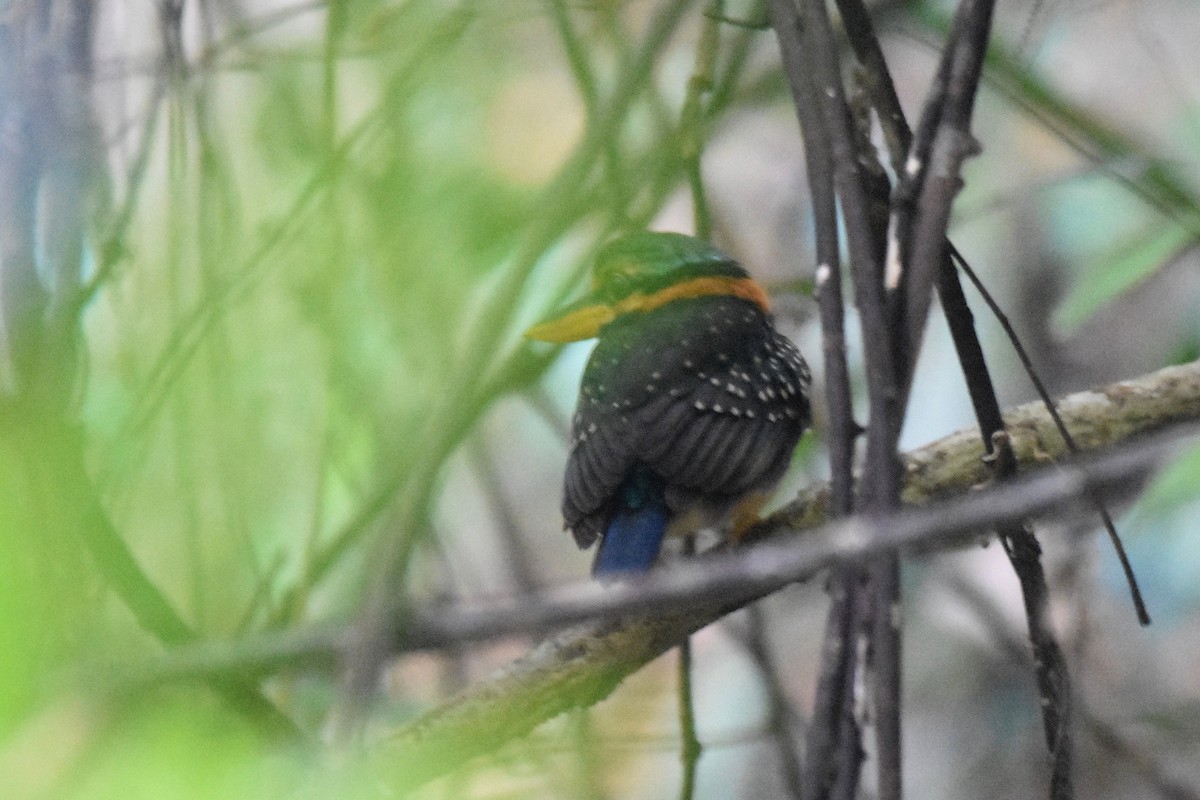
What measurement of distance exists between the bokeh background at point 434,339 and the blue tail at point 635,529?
0.84 feet

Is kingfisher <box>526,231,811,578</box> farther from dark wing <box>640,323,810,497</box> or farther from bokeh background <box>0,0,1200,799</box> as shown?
bokeh background <box>0,0,1200,799</box>

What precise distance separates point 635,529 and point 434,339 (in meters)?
0.40

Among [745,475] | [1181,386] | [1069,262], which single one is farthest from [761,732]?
[1069,262]

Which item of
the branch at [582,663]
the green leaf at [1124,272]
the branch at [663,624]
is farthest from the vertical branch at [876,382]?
the green leaf at [1124,272]

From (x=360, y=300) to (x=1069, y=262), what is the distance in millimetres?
1969

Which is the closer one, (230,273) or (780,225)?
(230,273)

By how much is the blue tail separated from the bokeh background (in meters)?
0.26

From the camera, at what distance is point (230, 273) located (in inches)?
67.4

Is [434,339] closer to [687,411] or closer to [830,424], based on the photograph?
[687,411]

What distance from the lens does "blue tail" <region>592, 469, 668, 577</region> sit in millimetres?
1831

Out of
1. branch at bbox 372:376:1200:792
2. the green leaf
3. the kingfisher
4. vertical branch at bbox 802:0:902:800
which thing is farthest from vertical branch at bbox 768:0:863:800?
the kingfisher

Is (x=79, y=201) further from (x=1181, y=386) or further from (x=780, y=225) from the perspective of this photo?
(x=780, y=225)

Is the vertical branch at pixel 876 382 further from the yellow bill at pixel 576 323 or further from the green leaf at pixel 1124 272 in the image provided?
the yellow bill at pixel 576 323

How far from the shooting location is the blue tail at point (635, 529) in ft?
6.01
